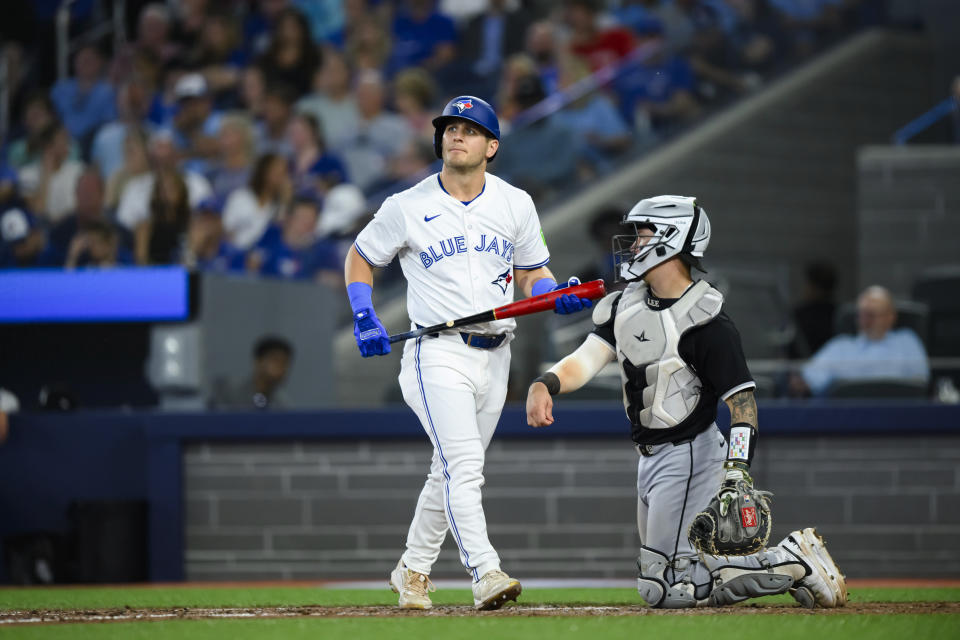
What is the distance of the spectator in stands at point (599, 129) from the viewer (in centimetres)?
1052

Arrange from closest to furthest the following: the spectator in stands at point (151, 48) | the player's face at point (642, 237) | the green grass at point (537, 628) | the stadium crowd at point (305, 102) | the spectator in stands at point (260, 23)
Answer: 1. the green grass at point (537, 628)
2. the player's face at point (642, 237)
3. the stadium crowd at point (305, 102)
4. the spectator in stands at point (260, 23)
5. the spectator in stands at point (151, 48)

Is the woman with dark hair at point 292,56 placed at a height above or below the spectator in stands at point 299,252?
above

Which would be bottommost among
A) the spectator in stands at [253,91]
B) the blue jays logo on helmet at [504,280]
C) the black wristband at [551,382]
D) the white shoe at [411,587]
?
the white shoe at [411,587]

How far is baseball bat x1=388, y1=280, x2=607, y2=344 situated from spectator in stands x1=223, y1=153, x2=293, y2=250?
6852 mm

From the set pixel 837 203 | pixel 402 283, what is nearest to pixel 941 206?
pixel 837 203

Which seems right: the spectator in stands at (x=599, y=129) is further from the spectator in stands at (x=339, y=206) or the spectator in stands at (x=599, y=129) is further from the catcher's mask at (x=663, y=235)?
the catcher's mask at (x=663, y=235)

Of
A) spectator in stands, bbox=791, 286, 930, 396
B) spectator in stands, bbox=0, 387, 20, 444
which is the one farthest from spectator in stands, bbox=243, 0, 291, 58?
spectator in stands, bbox=791, 286, 930, 396

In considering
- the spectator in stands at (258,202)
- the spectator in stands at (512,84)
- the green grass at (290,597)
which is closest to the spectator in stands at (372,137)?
the spectator in stands at (258,202)

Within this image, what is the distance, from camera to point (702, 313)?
16.5ft

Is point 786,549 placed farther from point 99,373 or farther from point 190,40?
point 190,40

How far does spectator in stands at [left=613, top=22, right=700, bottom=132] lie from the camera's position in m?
10.7

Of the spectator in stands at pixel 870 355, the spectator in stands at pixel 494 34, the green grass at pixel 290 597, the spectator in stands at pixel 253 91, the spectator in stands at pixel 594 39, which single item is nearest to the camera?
the green grass at pixel 290 597

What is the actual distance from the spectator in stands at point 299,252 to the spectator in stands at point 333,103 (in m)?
1.24

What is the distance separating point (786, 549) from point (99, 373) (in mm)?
6979
